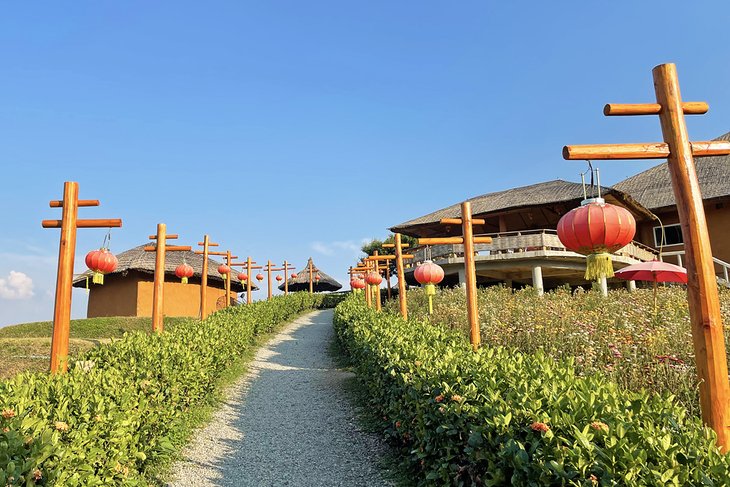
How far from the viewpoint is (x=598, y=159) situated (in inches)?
173

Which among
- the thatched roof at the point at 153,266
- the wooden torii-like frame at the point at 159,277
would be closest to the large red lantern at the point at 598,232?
the wooden torii-like frame at the point at 159,277

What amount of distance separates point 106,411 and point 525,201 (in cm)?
2069

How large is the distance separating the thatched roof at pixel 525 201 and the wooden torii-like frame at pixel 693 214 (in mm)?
15906

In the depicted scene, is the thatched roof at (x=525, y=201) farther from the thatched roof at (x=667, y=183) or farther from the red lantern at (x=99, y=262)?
the red lantern at (x=99, y=262)

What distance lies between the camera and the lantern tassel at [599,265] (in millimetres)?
4605

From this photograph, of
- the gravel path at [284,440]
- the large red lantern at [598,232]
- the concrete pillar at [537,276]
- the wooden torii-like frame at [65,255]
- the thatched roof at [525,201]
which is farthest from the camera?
the thatched roof at [525,201]

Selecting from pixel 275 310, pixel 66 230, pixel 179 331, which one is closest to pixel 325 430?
pixel 179 331

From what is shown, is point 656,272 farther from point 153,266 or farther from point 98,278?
point 153,266

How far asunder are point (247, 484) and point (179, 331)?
461 centimetres

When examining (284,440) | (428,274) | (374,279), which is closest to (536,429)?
(284,440)

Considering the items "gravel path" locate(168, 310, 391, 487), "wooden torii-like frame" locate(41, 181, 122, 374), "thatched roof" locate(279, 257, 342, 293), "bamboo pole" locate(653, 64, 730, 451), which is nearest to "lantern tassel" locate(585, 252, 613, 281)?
"bamboo pole" locate(653, 64, 730, 451)

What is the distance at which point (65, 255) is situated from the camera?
7168mm

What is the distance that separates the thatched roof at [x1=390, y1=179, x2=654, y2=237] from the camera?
2062 cm

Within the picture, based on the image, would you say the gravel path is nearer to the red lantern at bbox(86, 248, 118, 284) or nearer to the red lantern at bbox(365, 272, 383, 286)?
the red lantern at bbox(86, 248, 118, 284)
